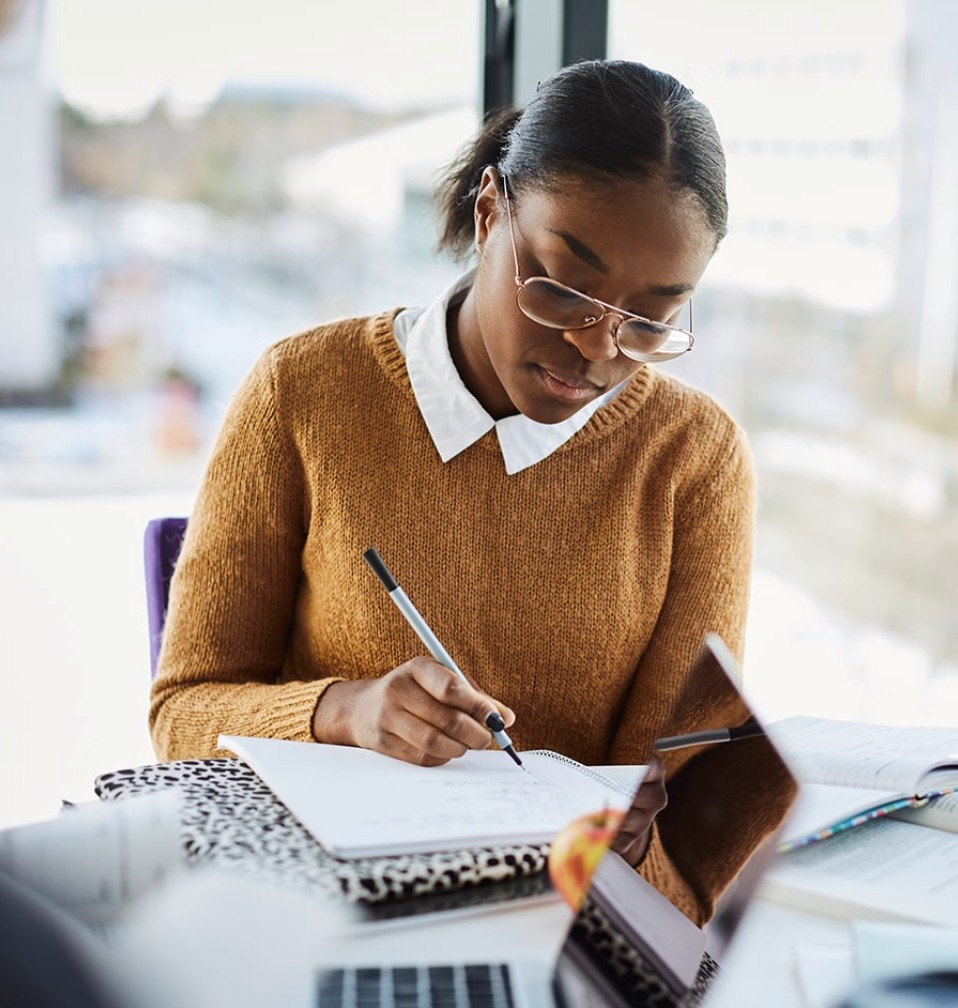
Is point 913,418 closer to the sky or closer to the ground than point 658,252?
closer to the ground

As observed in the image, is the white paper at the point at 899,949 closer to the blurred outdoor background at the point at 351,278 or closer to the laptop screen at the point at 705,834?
the laptop screen at the point at 705,834

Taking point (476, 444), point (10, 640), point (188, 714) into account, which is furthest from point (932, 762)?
point (10, 640)

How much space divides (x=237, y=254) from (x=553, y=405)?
5.58ft

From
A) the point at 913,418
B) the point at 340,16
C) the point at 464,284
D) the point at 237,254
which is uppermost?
the point at 340,16

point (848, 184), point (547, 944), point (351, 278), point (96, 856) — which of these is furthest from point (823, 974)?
point (848, 184)

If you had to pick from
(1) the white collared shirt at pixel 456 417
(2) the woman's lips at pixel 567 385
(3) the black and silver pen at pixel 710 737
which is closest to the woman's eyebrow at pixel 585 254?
(2) the woman's lips at pixel 567 385

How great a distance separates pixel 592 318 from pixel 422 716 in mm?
401

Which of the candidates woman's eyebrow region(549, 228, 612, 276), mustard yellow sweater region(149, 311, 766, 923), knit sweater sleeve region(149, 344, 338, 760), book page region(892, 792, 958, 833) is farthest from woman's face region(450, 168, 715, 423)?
book page region(892, 792, 958, 833)

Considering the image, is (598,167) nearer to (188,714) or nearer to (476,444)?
(476,444)

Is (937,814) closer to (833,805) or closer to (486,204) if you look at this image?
(833,805)

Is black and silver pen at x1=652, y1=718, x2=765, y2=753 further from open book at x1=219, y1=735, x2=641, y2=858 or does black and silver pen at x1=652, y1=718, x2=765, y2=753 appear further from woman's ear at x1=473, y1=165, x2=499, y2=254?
woman's ear at x1=473, y1=165, x2=499, y2=254

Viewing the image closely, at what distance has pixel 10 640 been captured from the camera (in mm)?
2352

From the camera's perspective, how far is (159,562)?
136cm

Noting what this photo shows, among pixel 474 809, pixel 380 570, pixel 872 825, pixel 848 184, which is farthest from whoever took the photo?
pixel 848 184
